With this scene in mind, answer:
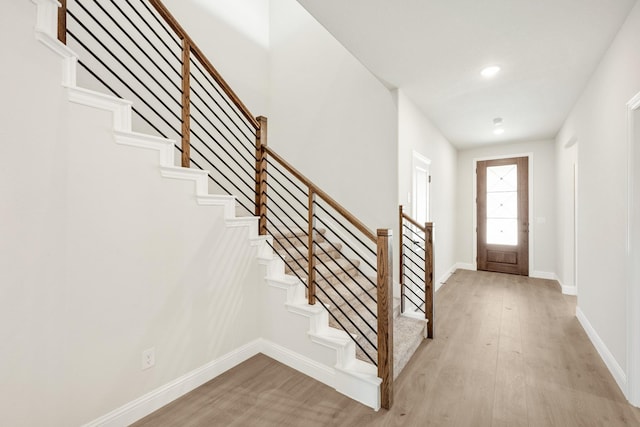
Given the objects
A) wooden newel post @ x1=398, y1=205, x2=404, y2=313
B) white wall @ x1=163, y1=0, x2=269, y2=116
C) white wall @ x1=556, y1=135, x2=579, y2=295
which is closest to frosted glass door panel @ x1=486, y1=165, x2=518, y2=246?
white wall @ x1=556, y1=135, x2=579, y2=295

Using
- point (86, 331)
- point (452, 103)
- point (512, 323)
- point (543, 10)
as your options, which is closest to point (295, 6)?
point (452, 103)

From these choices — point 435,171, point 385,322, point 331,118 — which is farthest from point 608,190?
point 331,118

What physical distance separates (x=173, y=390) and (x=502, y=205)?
6.38 metres

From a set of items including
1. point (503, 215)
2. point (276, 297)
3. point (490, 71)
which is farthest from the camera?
point (503, 215)

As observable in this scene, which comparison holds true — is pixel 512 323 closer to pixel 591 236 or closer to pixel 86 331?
pixel 591 236

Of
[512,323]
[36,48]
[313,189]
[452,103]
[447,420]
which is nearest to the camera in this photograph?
[36,48]

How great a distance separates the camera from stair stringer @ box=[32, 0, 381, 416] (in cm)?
160

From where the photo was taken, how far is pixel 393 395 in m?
2.05

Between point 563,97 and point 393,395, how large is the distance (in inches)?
157

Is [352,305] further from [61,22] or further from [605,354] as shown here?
[61,22]

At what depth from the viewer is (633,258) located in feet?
6.57

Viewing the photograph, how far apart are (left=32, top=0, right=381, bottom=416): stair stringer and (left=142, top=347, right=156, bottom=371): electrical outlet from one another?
3.18 feet

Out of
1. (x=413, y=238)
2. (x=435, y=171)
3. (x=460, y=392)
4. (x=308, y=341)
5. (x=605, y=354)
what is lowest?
(x=460, y=392)

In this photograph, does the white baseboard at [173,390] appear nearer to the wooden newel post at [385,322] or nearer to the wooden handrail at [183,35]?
the wooden newel post at [385,322]
